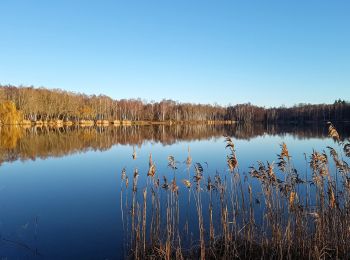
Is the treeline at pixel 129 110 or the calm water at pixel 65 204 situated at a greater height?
the treeline at pixel 129 110

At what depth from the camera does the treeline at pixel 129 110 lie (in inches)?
3568

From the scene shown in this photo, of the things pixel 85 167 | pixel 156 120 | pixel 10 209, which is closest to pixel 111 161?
pixel 85 167

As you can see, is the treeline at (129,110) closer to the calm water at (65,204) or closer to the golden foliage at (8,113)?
the golden foliage at (8,113)

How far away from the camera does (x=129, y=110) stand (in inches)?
5025

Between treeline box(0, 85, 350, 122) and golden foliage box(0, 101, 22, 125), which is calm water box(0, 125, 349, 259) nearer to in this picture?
golden foliage box(0, 101, 22, 125)

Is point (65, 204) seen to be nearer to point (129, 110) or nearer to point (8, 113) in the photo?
point (8, 113)

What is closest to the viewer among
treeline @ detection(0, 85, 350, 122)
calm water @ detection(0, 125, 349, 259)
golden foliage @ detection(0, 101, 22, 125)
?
calm water @ detection(0, 125, 349, 259)

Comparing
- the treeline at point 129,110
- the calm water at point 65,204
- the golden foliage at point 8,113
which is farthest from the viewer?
the treeline at point 129,110

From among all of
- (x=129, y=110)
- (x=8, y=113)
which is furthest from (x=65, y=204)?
(x=129, y=110)

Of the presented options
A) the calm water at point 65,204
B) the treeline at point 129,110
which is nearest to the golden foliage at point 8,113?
the treeline at point 129,110

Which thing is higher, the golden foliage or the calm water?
the golden foliage

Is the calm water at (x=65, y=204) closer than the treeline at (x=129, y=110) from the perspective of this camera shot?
Yes

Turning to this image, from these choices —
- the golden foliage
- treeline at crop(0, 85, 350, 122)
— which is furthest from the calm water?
treeline at crop(0, 85, 350, 122)

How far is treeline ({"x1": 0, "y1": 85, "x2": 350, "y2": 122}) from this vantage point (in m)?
90.6
